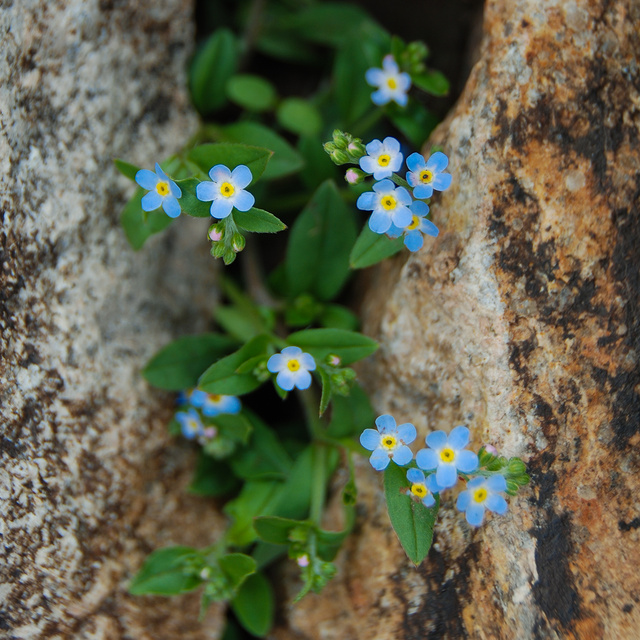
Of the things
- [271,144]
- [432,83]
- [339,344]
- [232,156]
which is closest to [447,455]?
[339,344]

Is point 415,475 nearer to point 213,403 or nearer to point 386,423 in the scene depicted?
point 386,423

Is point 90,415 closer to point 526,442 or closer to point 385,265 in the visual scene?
point 385,265

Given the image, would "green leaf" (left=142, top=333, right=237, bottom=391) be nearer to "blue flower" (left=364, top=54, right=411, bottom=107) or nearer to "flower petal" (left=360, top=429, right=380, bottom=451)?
"flower petal" (left=360, top=429, right=380, bottom=451)

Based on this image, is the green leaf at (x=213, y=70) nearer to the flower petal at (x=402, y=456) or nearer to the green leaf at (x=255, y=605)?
the flower petal at (x=402, y=456)

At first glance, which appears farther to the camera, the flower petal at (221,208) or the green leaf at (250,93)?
the green leaf at (250,93)

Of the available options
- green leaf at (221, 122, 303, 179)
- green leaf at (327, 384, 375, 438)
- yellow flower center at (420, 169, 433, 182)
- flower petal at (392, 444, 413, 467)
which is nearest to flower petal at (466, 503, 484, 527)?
flower petal at (392, 444, 413, 467)

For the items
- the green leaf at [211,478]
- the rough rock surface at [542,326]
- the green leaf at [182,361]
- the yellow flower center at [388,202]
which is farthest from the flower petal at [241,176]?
the green leaf at [211,478]
